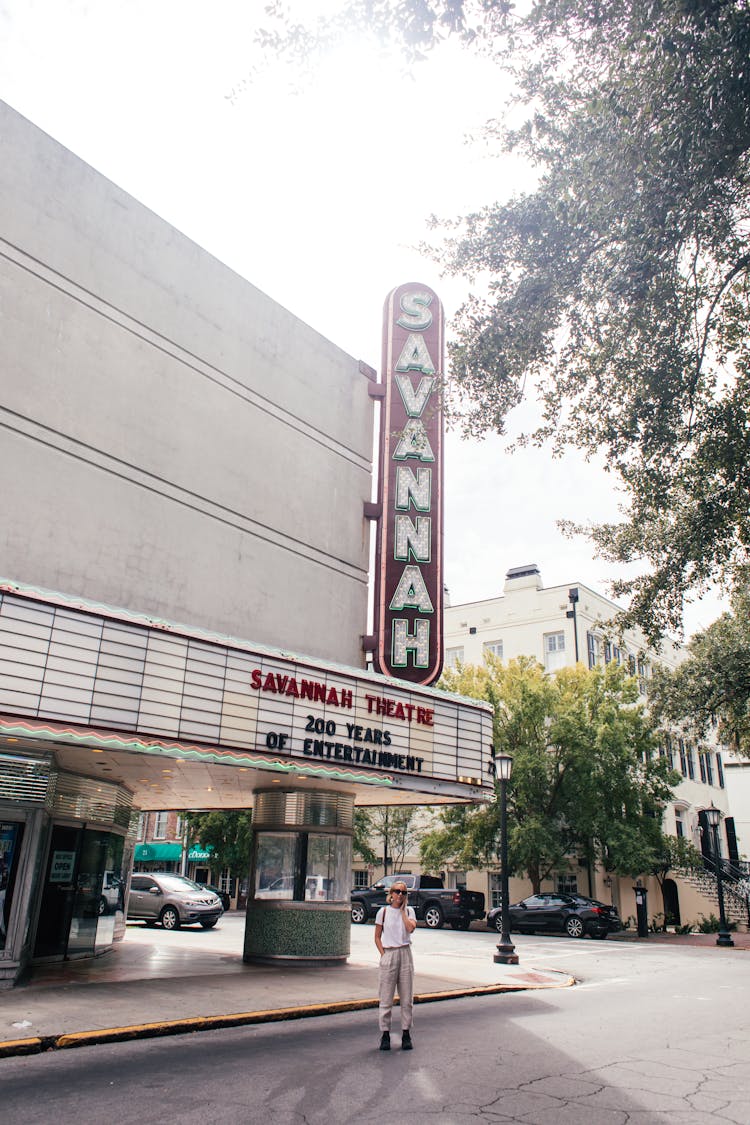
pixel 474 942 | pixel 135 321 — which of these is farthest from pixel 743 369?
pixel 474 942

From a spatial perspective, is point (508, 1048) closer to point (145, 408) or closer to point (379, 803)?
point (379, 803)

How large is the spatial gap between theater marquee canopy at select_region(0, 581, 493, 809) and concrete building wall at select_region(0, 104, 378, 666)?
1797mm

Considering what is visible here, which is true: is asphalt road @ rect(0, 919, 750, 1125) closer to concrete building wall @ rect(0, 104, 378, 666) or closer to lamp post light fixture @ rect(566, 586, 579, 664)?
concrete building wall @ rect(0, 104, 378, 666)

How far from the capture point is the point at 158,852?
144 ft

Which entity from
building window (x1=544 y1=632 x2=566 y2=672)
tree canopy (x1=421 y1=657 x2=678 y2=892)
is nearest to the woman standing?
tree canopy (x1=421 y1=657 x2=678 y2=892)

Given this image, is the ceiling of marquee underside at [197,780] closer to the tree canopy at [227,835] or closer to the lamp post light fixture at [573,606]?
the tree canopy at [227,835]

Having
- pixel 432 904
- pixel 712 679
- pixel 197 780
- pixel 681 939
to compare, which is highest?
pixel 712 679

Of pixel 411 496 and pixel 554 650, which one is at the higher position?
pixel 554 650

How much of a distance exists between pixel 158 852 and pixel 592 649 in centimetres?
2480

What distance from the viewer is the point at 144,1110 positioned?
247 inches

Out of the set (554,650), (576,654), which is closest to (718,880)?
(576,654)

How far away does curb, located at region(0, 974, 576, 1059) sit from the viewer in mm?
8203

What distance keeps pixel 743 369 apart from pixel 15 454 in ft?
36.2

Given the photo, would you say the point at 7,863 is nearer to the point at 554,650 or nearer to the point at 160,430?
the point at 160,430
